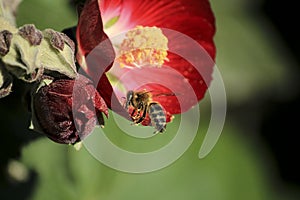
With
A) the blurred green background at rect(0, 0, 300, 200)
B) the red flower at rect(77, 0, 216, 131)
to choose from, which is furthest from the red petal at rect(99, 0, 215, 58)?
the blurred green background at rect(0, 0, 300, 200)

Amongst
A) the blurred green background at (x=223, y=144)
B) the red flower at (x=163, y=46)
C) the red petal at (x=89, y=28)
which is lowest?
the blurred green background at (x=223, y=144)

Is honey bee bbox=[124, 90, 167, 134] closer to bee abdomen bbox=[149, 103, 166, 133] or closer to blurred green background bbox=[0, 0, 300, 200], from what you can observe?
bee abdomen bbox=[149, 103, 166, 133]

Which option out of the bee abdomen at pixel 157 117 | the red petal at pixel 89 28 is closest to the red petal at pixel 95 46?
the red petal at pixel 89 28

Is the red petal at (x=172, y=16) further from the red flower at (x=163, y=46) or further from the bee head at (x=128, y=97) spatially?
the bee head at (x=128, y=97)

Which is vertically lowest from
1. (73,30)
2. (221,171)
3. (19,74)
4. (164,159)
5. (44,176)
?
(221,171)

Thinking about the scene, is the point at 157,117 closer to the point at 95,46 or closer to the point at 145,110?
the point at 145,110

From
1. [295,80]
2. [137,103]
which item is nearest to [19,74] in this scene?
[137,103]

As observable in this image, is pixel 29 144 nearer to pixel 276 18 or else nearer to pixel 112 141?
pixel 112 141
